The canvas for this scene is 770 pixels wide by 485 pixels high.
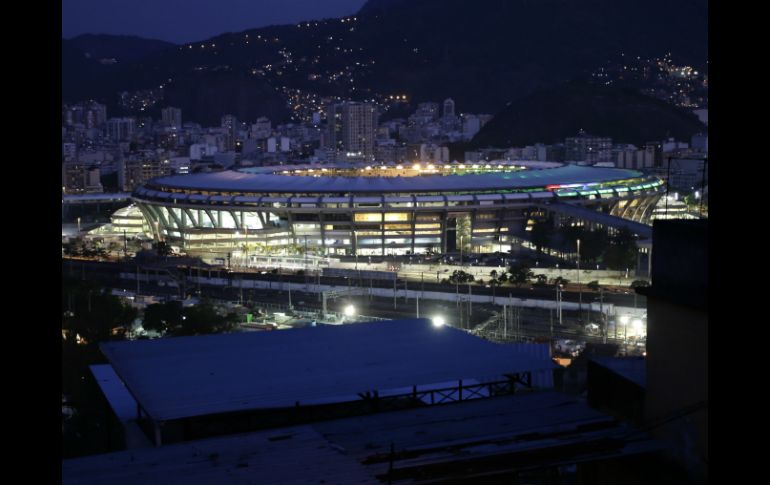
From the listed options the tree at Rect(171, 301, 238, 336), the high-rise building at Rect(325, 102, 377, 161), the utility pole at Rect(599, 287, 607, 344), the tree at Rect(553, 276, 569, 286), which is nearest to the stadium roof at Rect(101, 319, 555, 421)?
the tree at Rect(171, 301, 238, 336)

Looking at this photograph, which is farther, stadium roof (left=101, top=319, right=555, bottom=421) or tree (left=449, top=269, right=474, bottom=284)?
tree (left=449, top=269, right=474, bottom=284)

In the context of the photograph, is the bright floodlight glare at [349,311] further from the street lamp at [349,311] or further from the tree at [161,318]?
the tree at [161,318]

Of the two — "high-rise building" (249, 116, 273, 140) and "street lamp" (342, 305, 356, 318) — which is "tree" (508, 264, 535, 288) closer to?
"street lamp" (342, 305, 356, 318)

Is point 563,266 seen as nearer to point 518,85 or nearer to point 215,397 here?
point 215,397

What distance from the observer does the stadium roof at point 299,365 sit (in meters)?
2.08

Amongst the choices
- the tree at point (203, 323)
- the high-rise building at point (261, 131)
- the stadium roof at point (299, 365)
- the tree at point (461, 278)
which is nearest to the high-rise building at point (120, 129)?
the high-rise building at point (261, 131)

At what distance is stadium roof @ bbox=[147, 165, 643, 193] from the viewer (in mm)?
11344

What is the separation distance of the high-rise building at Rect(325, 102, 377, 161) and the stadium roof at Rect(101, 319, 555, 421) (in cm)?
2835

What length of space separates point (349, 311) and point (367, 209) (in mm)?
4001

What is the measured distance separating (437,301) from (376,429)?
5824 mm

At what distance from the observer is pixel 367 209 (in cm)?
1080

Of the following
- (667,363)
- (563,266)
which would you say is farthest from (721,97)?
(563,266)

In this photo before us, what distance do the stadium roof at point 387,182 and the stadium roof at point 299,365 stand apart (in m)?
8.41

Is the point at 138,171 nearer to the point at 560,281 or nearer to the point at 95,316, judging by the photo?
the point at 560,281
